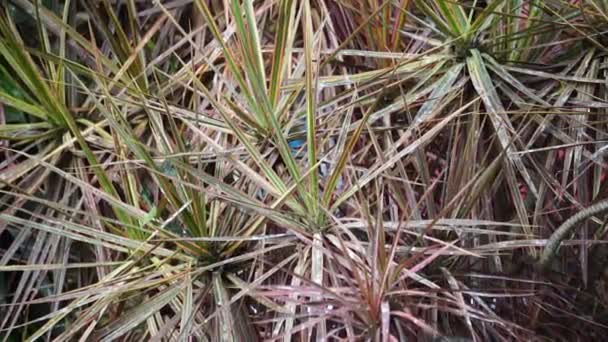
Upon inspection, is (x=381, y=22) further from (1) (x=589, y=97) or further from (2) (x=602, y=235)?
(2) (x=602, y=235)

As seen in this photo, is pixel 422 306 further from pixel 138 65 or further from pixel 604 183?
pixel 138 65

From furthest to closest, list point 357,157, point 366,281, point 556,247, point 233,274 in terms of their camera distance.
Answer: point 357,157
point 233,274
point 556,247
point 366,281

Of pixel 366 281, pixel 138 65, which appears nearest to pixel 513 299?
pixel 366 281

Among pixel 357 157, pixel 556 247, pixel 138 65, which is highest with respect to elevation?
pixel 138 65

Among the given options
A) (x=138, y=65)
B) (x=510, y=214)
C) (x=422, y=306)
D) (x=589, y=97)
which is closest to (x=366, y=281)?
(x=422, y=306)

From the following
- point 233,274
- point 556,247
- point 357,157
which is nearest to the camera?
point 556,247

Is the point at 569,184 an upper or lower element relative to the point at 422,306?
upper

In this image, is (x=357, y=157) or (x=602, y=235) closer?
(x=602, y=235)
